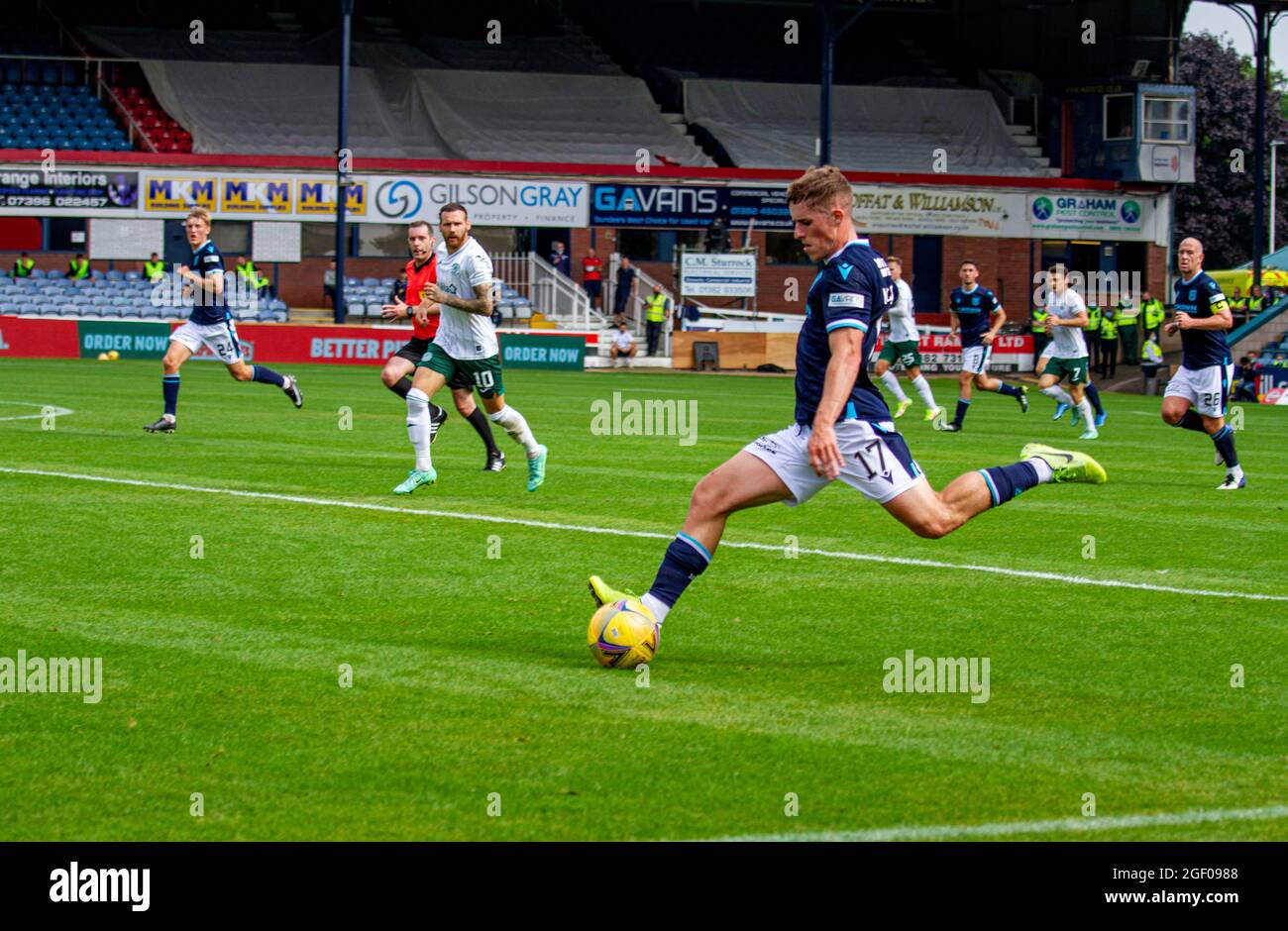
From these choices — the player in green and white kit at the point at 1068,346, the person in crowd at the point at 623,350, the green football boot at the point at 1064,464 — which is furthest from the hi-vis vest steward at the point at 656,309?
the green football boot at the point at 1064,464

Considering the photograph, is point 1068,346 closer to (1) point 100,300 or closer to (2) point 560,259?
(2) point 560,259

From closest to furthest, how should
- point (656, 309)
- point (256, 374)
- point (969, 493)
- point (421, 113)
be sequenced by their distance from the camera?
point (969, 493) → point (256, 374) → point (656, 309) → point (421, 113)

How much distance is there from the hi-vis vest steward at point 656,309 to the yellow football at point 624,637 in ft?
121

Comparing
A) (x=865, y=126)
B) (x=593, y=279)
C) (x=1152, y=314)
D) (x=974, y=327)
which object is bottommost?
(x=974, y=327)

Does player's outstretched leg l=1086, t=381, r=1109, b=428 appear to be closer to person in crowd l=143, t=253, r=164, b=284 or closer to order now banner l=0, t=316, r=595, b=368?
order now banner l=0, t=316, r=595, b=368

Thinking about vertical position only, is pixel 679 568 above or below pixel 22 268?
below

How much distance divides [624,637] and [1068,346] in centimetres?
1657

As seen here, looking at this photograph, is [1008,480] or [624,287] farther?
[624,287]

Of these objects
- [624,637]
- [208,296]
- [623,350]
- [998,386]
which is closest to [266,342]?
[623,350]

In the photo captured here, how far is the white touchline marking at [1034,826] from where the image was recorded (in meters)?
5.27

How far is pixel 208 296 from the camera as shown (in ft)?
61.6

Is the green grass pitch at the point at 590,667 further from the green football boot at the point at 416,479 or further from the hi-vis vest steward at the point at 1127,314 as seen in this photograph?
the hi-vis vest steward at the point at 1127,314

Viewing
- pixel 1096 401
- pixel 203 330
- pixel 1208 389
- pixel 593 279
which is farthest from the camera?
pixel 593 279
